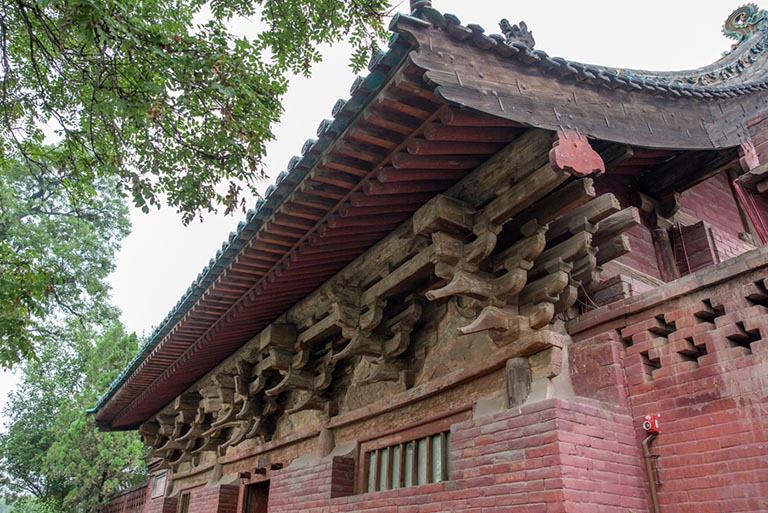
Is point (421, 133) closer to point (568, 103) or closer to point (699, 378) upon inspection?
point (568, 103)

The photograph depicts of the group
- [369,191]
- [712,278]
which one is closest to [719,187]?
[712,278]

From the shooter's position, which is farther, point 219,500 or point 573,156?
point 219,500

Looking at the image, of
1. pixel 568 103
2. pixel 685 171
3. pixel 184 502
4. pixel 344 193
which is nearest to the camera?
pixel 568 103

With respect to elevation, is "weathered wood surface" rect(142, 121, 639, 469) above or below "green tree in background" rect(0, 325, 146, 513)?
below

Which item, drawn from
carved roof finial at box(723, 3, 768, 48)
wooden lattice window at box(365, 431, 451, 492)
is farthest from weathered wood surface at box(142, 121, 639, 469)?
carved roof finial at box(723, 3, 768, 48)

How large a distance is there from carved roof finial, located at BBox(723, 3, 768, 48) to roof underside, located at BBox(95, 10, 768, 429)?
128cm

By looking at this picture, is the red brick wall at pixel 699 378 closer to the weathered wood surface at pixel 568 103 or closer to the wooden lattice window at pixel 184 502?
the weathered wood surface at pixel 568 103

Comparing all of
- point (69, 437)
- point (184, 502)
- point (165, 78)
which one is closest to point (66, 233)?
point (69, 437)

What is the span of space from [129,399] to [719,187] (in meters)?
9.08

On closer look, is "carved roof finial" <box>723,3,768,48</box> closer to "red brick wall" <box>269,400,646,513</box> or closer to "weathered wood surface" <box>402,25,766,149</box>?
"weathered wood surface" <box>402,25,766,149</box>

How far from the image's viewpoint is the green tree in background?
63.3 ft

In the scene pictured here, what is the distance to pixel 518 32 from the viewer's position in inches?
139

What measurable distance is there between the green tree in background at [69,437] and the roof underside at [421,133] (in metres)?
15.1

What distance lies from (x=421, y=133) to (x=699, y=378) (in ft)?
7.03
